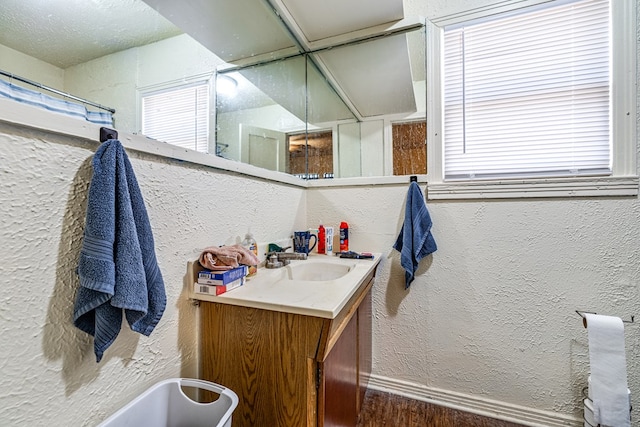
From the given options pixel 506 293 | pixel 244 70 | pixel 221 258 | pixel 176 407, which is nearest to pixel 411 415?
pixel 506 293

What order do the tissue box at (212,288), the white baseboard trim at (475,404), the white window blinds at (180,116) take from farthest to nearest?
the white baseboard trim at (475,404), the white window blinds at (180,116), the tissue box at (212,288)

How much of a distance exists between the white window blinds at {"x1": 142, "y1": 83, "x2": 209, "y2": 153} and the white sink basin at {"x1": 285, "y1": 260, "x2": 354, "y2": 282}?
0.78 meters

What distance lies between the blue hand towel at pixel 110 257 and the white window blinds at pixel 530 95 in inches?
61.2

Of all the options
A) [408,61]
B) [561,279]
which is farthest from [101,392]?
[408,61]

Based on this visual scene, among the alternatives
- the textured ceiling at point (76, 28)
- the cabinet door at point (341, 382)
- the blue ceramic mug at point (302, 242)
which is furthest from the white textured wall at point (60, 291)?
the blue ceramic mug at point (302, 242)

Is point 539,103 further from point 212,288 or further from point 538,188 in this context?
point 212,288

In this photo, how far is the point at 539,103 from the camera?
1404mm

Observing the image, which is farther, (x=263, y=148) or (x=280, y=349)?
(x=263, y=148)

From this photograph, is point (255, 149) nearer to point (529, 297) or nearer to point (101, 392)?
point (101, 392)

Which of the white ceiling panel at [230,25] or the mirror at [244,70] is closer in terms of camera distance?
the mirror at [244,70]

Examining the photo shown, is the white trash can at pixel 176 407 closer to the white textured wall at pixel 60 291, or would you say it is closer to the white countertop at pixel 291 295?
the white textured wall at pixel 60 291

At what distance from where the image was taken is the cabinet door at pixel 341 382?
2.77 ft

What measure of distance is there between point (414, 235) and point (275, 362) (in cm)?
100

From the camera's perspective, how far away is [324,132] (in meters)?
2.06
